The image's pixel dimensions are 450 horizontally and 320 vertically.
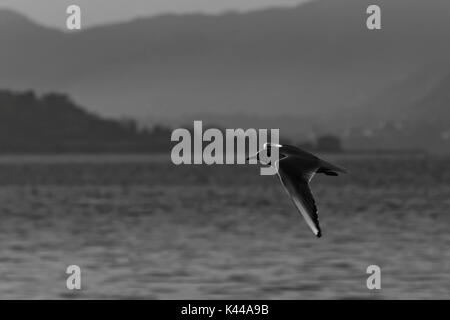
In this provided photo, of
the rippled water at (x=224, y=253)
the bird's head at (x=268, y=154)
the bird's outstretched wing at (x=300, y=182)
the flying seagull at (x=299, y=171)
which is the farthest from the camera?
the rippled water at (x=224, y=253)

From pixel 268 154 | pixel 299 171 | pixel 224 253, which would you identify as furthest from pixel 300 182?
pixel 224 253

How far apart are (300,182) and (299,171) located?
0.38m

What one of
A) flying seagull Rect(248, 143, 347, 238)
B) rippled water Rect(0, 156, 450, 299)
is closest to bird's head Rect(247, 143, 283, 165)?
flying seagull Rect(248, 143, 347, 238)

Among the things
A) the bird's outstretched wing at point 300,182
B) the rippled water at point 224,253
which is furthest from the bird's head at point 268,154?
the rippled water at point 224,253

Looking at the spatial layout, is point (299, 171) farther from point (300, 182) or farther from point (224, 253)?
point (224, 253)

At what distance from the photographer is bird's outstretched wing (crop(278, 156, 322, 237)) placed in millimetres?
17141

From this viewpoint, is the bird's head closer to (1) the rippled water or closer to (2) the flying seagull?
(2) the flying seagull

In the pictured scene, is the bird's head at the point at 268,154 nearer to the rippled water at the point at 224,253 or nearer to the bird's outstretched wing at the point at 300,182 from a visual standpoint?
the bird's outstretched wing at the point at 300,182

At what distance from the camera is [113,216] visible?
66.3 m

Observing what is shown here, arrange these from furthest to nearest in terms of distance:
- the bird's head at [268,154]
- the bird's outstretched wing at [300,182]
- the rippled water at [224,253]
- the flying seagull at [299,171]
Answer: the rippled water at [224,253] < the bird's head at [268,154] < the flying seagull at [299,171] < the bird's outstretched wing at [300,182]

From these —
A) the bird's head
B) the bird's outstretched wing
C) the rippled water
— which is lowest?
the bird's outstretched wing

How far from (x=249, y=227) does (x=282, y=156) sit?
1492 inches

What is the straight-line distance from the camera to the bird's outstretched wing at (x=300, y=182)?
1714 cm
